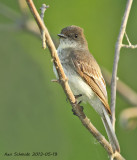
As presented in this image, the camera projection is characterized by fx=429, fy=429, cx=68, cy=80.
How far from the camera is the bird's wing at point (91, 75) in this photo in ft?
13.9

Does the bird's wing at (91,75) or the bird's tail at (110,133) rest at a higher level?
the bird's wing at (91,75)

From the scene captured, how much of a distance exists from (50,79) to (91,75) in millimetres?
1913

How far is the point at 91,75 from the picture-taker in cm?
438

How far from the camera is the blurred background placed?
5.67 meters

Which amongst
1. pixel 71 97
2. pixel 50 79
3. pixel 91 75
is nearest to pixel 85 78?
pixel 91 75

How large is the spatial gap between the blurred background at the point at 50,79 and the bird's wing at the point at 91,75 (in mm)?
1132

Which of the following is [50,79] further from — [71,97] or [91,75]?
[71,97]

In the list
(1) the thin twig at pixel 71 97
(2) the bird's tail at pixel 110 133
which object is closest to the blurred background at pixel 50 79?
(2) the bird's tail at pixel 110 133

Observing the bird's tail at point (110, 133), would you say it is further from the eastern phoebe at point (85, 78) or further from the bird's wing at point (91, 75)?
the bird's wing at point (91, 75)

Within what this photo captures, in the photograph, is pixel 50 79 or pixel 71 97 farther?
pixel 50 79

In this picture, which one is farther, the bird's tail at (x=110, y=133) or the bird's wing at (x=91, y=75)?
the bird's wing at (x=91, y=75)

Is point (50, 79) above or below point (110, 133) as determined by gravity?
below

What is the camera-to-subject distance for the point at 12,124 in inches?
260

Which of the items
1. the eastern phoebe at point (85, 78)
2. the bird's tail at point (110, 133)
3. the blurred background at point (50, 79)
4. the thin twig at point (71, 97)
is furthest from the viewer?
the blurred background at point (50, 79)
